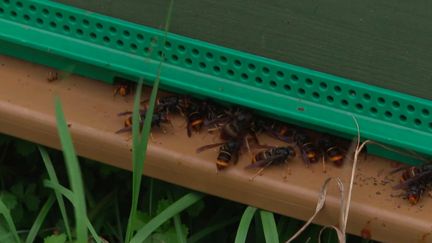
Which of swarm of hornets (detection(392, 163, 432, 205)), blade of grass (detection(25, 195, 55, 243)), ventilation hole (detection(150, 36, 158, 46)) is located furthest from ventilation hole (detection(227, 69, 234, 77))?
blade of grass (detection(25, 195, 55, 243))

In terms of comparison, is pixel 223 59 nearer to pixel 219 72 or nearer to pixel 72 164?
pixel 219 72

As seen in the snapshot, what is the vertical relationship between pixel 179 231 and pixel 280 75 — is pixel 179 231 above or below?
below

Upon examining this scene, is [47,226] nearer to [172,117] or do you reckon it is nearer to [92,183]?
[92,183]

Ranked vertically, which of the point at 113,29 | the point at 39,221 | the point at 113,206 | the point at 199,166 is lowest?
the point at 39,221

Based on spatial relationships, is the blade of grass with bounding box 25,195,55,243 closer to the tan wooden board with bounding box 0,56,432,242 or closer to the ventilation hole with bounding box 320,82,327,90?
the tan wooden board with bounding box 0,56,432,242

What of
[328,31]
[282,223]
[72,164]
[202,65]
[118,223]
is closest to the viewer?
[72,164]

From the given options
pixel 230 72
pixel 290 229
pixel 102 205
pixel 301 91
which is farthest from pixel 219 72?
pixel 102 205
